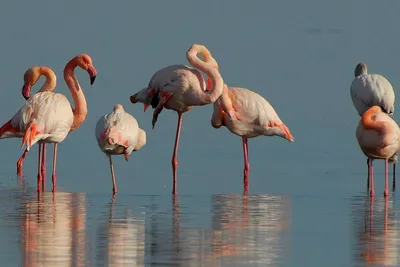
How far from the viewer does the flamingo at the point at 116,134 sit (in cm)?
1359

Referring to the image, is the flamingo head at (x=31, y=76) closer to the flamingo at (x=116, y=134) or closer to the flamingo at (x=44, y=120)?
the flamingo at (x=44, y=120)

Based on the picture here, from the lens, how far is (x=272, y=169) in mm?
16922

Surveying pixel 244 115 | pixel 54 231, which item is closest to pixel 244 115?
pixel 244 115

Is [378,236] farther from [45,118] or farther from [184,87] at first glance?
[45,118]

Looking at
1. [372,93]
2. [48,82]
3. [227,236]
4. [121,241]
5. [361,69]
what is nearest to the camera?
[121,241]

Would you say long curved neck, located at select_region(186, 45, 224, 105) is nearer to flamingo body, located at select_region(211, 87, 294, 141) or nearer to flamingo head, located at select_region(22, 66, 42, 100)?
flamingo body, located at select_region(211, 87, 294, 141)

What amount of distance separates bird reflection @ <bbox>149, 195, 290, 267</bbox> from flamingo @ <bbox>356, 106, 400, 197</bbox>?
150 cm

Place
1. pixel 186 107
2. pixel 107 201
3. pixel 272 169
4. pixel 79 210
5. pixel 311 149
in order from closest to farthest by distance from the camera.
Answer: pixel 79 210, pixel 107 201, pixel 186 107, pixel 272 169, pixel 311 149

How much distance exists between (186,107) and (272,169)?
105 inches

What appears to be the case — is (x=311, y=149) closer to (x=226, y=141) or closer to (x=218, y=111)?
(x=226, y=141)

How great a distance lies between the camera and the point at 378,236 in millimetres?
9633

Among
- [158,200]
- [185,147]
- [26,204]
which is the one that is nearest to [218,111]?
[158,200]

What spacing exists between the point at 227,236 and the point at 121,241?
85cm

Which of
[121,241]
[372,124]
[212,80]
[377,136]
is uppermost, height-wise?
[212,80]
